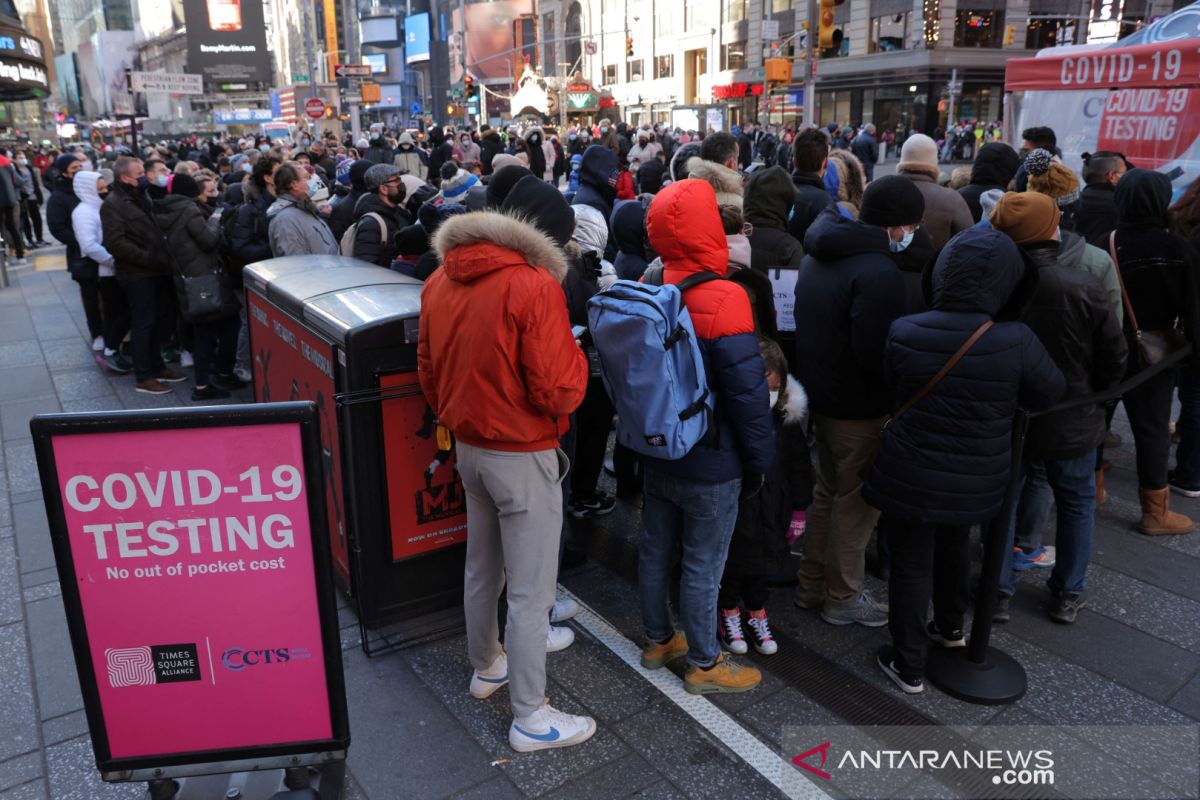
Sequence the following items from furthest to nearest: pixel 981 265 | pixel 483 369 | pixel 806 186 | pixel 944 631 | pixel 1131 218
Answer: pixel 806 186 → pixel 1131 218 → pixel 944 631 → pixel 981 265 → pixel 483 369

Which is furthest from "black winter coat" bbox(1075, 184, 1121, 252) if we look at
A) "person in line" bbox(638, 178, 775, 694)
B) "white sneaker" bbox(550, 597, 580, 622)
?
"white sneaker" bbox(550, 597, 580, 622)

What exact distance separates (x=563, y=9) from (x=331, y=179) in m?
72.3

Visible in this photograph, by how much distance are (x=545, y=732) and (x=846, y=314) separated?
81.9 inches

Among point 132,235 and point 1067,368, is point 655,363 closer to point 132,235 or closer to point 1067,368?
point 1067,368

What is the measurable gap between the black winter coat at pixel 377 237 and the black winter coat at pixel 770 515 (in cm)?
337

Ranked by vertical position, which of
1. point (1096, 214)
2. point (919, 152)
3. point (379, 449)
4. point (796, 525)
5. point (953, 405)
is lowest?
point (796, 525)

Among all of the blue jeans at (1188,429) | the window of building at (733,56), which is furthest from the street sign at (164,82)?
the window of building at (733,56)

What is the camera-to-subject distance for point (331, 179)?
1602 centimetres

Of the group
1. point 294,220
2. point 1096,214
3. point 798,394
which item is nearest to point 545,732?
point 798,394

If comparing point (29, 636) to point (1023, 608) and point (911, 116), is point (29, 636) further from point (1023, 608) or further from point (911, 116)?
point (911, 116)

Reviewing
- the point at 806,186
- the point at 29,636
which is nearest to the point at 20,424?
the point at 29,636

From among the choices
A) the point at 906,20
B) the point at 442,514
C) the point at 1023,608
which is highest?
the point at 906,20

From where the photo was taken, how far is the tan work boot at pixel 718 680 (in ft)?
11.7

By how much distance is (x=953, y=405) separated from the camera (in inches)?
128
